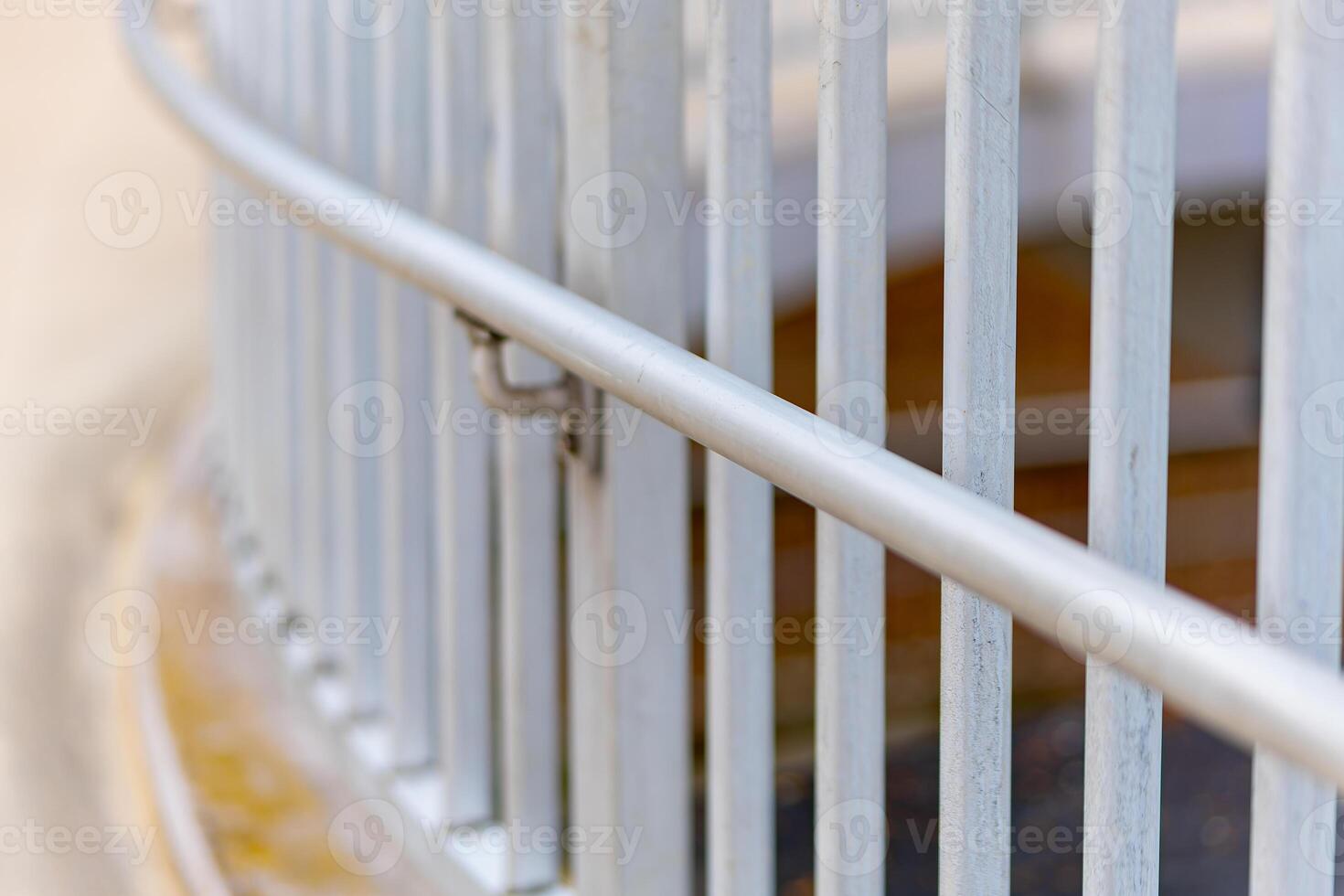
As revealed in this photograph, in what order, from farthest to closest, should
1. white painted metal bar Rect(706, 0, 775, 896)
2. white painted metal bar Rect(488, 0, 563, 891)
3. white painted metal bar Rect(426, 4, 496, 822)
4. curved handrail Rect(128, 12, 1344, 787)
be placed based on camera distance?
white painted metal bar Rect(426, 4, 496, 822)
white painted metal bar Rect(488, 0, 563, 891)
white painted metal bar Rect(706, 0, 775, 896)
curved handrail Rect(128, 12, 1344, 787)

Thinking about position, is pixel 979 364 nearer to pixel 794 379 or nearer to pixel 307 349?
pixel 307 349

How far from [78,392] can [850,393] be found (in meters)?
2.07

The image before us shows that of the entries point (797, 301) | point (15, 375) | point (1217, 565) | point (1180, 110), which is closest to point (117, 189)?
point (15, 375)

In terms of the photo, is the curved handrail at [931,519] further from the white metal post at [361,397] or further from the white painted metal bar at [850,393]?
the white metal post at [361,397]

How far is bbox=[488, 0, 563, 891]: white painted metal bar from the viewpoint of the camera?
1.24 metres

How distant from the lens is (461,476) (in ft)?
4.71

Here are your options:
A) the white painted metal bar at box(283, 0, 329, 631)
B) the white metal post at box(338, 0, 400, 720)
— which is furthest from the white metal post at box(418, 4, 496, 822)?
the white painted metal bar at box(283, 0, 329, 631)

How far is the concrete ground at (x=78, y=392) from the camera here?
1628mm

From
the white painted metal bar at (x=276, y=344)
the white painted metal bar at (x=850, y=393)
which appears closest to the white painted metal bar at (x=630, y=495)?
the white painted metal bar at (x=850, y=393)

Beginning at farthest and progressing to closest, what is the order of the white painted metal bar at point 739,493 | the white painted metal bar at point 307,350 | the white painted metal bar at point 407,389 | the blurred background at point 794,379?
the blurred background at point 794,379 → the white painted metal bar at point 307,350 → the white painted metal bar at point 407,389 → the white painted metal bar at point 739,493

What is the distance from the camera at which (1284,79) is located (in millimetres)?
661

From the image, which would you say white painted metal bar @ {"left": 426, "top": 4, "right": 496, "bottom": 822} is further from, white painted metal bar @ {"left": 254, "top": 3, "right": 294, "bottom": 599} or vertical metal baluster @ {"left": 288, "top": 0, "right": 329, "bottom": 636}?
white painted metal bar @ {"left": 254, "top": 3, "right": 294, "bottom": 599}

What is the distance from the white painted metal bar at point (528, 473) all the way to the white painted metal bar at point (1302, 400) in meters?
0.62

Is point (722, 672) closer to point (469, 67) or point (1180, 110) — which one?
point (469, 67)
